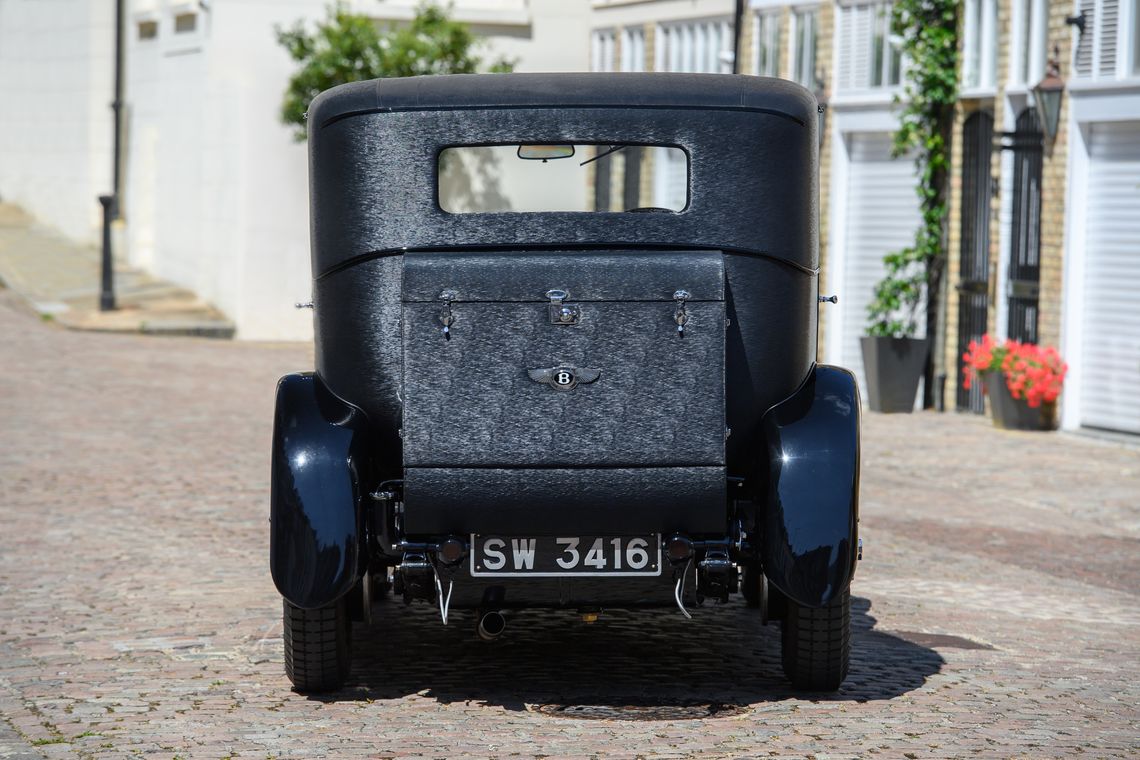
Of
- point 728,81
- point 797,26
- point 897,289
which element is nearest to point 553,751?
point 728,81

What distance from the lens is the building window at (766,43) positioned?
65.9ft

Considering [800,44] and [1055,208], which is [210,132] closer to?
[800,44]

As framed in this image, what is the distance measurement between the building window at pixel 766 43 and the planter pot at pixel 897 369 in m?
4.37

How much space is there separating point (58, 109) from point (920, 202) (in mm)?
17757

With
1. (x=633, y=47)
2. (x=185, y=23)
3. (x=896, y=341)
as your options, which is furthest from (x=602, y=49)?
(x=896, y=341)

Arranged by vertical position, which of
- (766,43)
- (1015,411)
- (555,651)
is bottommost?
(555,651)

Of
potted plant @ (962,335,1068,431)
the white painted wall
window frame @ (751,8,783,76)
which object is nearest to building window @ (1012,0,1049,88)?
potted plant @ (962,335,1068,431)

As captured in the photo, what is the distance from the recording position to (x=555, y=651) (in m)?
6.87

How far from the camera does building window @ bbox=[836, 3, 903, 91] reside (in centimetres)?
1806

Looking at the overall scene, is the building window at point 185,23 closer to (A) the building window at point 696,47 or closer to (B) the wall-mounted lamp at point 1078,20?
(A) the building window at point 696,47

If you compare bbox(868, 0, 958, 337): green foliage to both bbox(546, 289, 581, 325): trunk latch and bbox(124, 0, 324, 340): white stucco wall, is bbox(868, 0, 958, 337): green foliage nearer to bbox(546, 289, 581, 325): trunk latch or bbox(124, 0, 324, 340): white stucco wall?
bbox(124, 0, 324, 340): white stucco wall

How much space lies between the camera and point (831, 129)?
61.4 ft

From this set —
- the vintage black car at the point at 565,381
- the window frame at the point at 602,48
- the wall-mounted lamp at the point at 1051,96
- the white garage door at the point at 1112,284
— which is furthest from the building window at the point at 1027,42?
the vintage black car at the point at 565,381

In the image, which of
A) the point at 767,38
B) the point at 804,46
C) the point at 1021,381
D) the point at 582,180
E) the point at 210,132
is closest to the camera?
the point at 582,180
